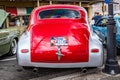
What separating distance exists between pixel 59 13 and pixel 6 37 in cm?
220

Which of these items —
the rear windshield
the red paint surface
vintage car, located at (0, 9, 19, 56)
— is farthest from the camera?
vintage car, located at (0, 9, 19, 56)

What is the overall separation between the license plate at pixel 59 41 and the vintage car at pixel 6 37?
2610 millimetres

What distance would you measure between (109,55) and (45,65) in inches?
62.3

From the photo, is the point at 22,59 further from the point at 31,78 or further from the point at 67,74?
the point at 67,74

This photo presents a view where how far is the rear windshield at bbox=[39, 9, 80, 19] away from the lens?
277 inches

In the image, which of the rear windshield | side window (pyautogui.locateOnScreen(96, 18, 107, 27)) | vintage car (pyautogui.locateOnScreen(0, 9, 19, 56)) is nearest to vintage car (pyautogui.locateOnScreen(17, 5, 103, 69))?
the rear windshield

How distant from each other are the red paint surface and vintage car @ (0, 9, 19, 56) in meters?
2.08

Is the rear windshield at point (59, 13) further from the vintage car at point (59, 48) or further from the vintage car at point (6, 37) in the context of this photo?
the vintage car at point (6, 37)

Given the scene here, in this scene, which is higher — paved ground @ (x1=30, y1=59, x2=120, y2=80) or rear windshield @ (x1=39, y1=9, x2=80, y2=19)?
rear windshield @ (x1=39, y1=9, x2=80, y2=19)

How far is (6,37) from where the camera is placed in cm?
847

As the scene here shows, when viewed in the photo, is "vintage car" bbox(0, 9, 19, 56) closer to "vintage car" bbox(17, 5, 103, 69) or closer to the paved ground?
"vintage car" bbox(17, 5, 103, 69)

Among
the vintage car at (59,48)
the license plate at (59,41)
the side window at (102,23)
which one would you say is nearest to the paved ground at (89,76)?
the vintage car at (59,48)

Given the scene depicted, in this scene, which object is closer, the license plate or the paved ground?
the license plate

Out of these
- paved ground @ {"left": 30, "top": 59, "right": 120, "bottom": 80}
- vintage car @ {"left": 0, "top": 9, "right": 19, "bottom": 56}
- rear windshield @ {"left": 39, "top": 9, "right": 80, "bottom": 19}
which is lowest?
paved ground @ {"left": 30, "top": 59, "right": 120, "bottom": 80}
